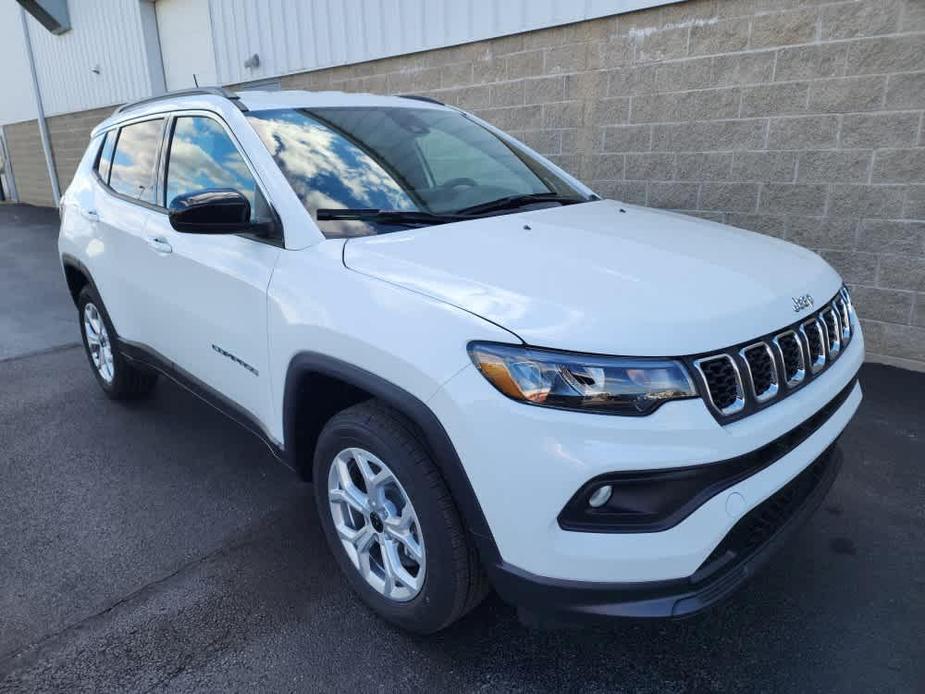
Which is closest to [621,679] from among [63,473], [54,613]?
[54,613]

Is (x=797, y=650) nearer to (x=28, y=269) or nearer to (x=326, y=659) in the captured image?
(x=326, y=659)

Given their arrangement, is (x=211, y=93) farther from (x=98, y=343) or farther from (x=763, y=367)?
(x=763, y=367)

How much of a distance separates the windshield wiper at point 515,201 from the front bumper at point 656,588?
57.3 inches

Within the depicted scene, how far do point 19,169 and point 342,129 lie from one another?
19799 mm

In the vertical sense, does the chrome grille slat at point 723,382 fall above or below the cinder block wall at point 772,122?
below

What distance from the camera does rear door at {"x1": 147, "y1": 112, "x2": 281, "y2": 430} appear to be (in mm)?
2639

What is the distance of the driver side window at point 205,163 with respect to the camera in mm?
2764

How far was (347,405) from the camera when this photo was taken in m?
2.57

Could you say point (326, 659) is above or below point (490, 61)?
below

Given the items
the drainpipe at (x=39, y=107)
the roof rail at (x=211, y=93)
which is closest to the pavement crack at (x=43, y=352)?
the roof rail at (x=211, y=93)

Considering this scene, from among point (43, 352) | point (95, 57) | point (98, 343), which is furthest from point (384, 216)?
point (95, 57)

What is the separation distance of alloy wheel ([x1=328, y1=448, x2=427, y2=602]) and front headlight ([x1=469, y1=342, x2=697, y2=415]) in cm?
58

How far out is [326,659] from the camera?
2270mm

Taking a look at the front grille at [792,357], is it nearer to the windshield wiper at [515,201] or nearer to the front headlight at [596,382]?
the front headlight at [596,382]
